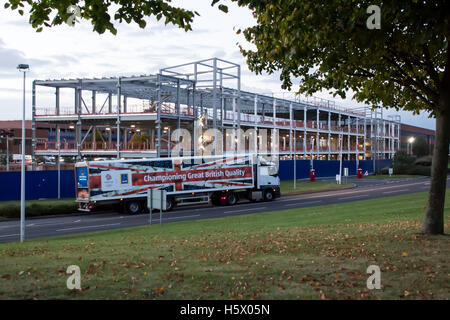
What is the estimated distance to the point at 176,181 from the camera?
102ft

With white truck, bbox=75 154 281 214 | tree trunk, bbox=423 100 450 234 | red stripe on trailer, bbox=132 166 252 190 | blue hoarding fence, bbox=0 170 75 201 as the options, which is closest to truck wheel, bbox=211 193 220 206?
white truck, bbox=75 154 281 214

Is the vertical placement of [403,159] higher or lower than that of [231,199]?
higher

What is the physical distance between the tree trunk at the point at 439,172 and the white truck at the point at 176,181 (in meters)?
18.6

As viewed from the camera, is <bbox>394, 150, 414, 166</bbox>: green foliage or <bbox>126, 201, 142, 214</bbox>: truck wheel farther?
<bbox>394, 150, 414, 166</bbox>: green foliage

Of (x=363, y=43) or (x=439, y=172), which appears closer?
(x=363, y=43)

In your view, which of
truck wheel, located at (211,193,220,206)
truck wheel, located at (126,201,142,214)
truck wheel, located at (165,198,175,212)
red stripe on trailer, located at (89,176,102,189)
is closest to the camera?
red stripe on trailer, located at (89,176,102,189)

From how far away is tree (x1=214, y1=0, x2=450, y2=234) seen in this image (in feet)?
31.0

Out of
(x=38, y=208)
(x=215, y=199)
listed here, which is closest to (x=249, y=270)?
(x=38, y=208)

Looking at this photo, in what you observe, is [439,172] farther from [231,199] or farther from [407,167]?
[407,167]

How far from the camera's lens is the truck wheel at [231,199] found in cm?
3375

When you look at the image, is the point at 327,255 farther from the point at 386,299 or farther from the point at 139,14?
the point at 139,14

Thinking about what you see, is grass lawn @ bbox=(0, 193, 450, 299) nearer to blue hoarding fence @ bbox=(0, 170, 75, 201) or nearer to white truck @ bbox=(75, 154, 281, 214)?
white truck @ bbox=(75, 154, 281, 214)

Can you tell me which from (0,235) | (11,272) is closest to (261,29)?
(11,272)

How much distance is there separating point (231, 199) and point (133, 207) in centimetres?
780
